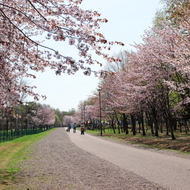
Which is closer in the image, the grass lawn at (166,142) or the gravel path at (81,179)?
the gravel path at (81,179)

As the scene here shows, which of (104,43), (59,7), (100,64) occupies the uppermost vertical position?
(59,7)

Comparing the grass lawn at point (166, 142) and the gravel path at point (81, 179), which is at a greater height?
the gravel path at point (81, 179)

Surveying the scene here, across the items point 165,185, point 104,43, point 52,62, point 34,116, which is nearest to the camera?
point 165,185

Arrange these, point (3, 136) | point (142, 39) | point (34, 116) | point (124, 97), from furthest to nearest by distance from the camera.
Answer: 1. point (34, 116)
2. point (3, 136)
3. point (124, 97)
4. point (142, 39)

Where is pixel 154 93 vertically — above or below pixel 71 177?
above

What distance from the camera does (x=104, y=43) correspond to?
6316 mm

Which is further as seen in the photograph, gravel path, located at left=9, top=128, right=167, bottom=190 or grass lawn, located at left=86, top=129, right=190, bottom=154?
grass lawn, located at left=86, top=129, right=190, bottom=154

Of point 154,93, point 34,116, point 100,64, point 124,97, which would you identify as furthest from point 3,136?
point 34,116

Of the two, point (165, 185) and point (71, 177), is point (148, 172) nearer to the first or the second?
point (165, 185)

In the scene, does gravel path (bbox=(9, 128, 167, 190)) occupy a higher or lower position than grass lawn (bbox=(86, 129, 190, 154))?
higher

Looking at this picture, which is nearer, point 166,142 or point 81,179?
point 81,179

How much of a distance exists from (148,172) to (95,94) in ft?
117

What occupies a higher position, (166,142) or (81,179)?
(81,179)

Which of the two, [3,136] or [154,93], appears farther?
[3,136]
